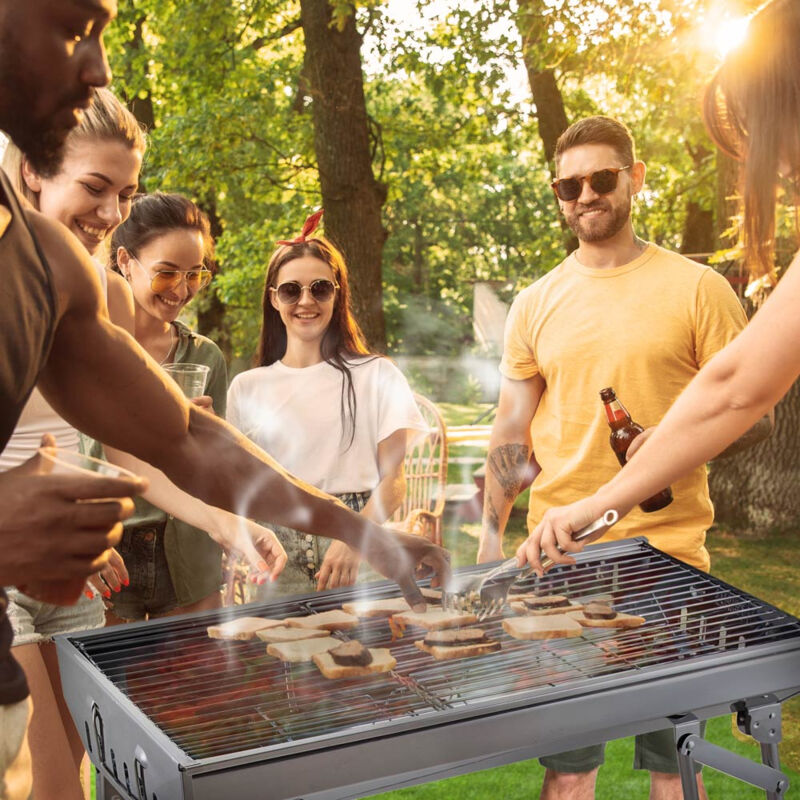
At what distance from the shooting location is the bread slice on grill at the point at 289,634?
2.66m

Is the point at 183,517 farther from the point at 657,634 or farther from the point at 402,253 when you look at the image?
the point at 402,253

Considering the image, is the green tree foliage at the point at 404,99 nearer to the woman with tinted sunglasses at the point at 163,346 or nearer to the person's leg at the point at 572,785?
the woman with tinted sunglasses at the point at 163,346

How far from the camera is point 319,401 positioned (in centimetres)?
410

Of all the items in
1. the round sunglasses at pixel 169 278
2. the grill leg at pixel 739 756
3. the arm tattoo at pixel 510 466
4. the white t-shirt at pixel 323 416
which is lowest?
the grill leg at pixel 739 756

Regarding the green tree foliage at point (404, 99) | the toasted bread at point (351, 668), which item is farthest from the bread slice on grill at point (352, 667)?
the green tree foliage at point (404, 99)

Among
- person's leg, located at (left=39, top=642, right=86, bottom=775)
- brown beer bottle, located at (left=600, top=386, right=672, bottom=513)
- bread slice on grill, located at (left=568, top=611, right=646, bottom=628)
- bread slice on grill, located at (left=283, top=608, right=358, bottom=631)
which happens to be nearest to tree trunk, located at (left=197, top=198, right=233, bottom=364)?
brown beer bottle, located at (left=600, top=386, right=672, bottom=513)

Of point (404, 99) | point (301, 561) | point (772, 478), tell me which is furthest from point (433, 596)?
point (404, 99)

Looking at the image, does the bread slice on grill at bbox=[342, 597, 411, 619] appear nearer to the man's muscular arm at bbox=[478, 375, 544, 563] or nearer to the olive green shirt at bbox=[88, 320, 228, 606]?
the olive green shirt at bbox=[88, 320, 228, 606]

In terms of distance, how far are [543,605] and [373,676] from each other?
2.16 ft

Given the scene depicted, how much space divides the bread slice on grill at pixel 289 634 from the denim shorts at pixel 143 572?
1.05 meters

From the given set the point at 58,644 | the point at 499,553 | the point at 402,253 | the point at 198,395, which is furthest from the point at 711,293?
the point at 402,253

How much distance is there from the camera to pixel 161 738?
82.7 inches

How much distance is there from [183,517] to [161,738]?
1.30 meters

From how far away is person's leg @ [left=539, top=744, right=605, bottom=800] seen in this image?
3377mm
